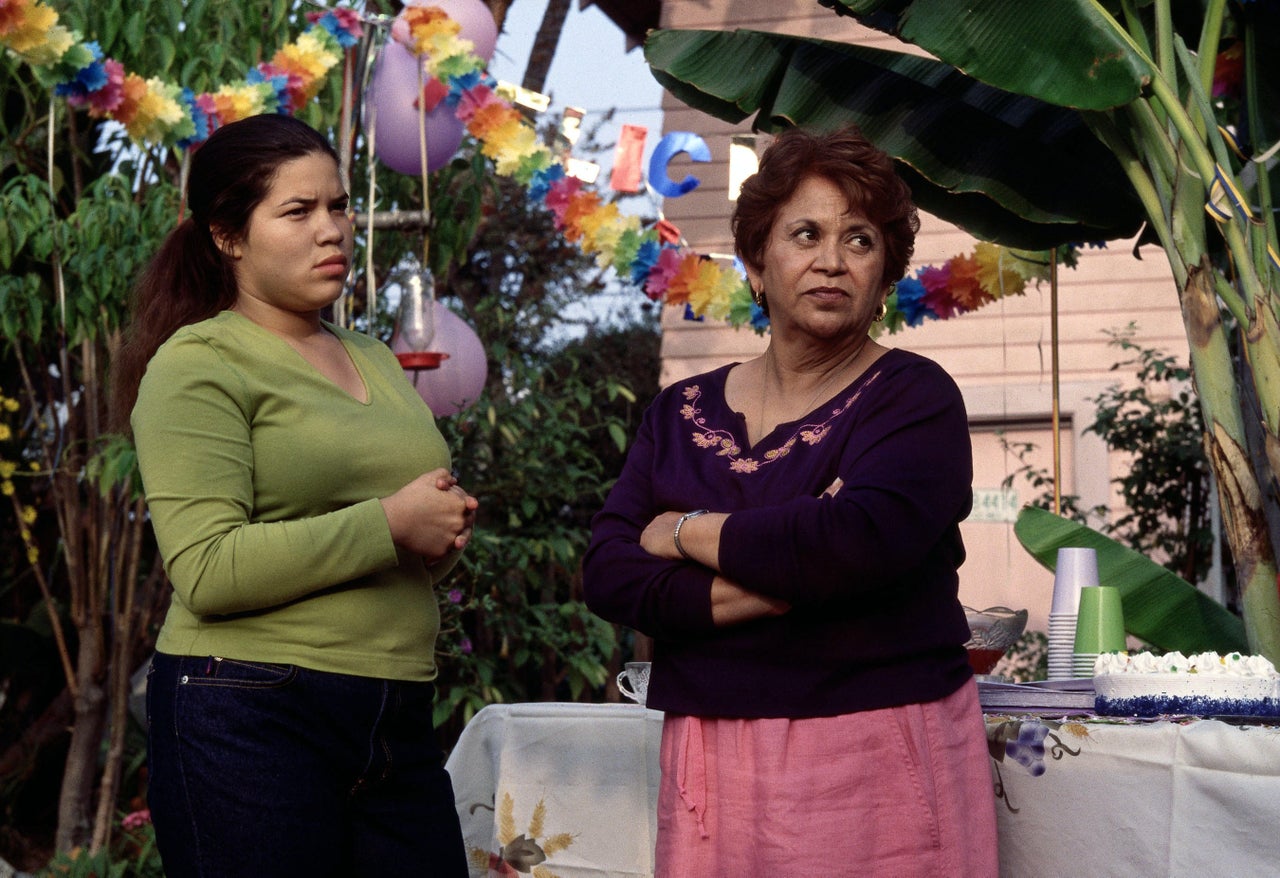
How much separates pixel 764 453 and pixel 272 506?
2.21 feet

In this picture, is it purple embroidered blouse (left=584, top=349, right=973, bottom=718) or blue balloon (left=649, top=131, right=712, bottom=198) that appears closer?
purple embroidered blouse (left=584, top=349, right=973, bottom=718)

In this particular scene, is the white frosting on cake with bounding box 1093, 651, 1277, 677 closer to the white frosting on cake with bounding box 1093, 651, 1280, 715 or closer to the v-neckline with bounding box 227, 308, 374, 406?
the white frosting on cake with bounding box 1093, 651, 1280, 715

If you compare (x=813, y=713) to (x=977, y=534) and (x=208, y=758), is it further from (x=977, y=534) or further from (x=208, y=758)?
(x=977, y=534)

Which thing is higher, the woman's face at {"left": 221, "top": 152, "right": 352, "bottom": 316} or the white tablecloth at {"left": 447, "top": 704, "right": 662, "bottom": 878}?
the woman's face at {"left": 221, "top": 152, "right": 352, "bottom": 316}

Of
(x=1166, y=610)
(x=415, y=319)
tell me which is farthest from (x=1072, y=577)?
(x=415, y=319)

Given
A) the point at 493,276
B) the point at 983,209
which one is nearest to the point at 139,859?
the point at 983,209

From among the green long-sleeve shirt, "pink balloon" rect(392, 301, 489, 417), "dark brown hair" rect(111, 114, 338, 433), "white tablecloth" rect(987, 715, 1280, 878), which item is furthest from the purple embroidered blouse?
"pink balloon" rect(392, 301, 489, 417)

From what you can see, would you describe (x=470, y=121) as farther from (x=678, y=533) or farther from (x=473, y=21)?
(x=678, y=533)

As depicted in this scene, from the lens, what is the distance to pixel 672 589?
1.86m

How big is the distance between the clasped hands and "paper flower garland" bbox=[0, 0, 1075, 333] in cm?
304

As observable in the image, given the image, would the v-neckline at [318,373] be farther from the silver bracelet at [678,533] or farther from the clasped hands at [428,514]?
the silver bracelet at [678,533]

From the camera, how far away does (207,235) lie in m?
2.06

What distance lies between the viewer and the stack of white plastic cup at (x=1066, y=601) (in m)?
2.90

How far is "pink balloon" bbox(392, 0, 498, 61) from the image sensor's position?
5223mm
